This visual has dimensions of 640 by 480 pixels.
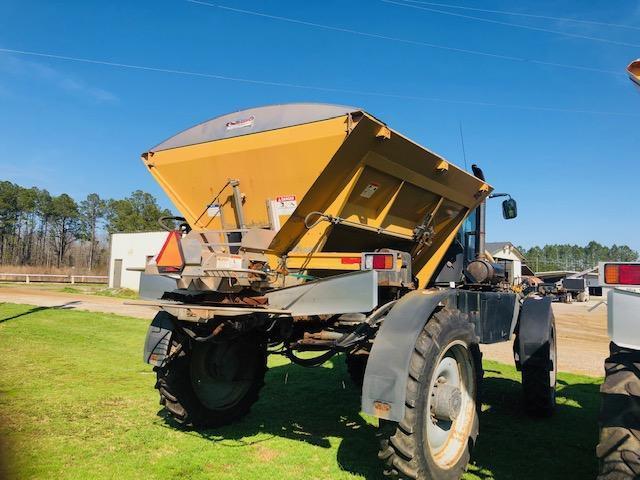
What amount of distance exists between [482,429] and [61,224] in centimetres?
8189

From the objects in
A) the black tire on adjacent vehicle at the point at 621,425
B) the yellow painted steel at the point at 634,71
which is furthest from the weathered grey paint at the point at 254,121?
the black tire on adjacent vehicle at the point at 621,425

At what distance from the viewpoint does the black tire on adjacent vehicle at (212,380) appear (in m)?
5.14

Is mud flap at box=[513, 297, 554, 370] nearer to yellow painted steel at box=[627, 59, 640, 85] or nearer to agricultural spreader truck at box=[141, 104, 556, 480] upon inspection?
agricultural spreader truck at box=[141, 104, 556, 480]

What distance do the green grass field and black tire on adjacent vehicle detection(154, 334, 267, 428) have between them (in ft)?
0.66

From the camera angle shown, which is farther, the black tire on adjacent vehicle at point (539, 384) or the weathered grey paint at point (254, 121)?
the black tire on adjacent vehicle at point (539, 384)

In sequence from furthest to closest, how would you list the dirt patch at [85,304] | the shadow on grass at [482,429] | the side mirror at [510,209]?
the dirt patch at [85,304] < the side mirror at [510,209] < the shadow on grass at [482,429]

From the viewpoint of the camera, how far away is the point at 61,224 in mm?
76625

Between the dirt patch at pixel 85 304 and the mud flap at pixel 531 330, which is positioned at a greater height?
the mud flap at pixel 531 330

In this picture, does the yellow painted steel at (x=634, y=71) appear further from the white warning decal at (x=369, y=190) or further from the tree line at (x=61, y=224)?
the tree line at (x=61, y=224)

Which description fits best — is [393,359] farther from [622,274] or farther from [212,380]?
[212,380]

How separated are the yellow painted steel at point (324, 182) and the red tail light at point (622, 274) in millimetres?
2064

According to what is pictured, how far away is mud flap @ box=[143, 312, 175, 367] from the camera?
499 cm

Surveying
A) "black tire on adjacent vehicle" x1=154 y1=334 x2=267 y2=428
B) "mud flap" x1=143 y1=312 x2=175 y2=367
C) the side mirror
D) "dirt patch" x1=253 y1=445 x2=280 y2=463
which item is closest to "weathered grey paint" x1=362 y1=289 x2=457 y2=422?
"dirt patch" x1=253 y1=445 x2=280 y2=463

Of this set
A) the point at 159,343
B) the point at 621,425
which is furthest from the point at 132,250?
the point at 621,425
